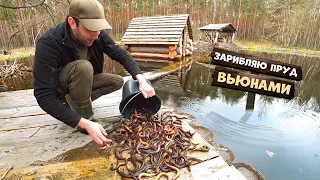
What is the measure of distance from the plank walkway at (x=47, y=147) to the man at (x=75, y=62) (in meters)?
0.34

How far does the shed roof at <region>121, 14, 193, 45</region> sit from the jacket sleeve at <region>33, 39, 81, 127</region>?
9.04m

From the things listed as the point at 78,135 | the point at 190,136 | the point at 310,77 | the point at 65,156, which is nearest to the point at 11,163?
the point at 65,156

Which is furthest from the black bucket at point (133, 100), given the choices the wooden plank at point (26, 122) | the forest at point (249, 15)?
the forest at point (249, 15)

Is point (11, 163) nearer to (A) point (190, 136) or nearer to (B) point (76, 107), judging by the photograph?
(B) point (76, 107)

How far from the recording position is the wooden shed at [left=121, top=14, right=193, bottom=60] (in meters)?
11.2

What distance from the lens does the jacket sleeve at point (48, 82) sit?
6.25 ft

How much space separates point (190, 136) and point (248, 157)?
1.24m

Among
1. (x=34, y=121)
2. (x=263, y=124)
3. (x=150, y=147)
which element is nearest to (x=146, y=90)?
(x=150, y=147)

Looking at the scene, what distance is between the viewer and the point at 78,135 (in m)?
2.58

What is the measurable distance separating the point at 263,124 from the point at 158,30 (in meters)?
8.83

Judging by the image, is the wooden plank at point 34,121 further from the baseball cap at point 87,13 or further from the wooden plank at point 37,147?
the baseball cap at point 87,13

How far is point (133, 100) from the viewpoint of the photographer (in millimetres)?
2727

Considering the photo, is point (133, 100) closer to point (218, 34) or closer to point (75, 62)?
point (75, 62)

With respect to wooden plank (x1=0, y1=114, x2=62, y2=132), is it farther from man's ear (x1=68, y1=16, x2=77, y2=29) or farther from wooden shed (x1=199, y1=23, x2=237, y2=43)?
wooden shed (x1=199, y1=23, x2=237, y2=43)
